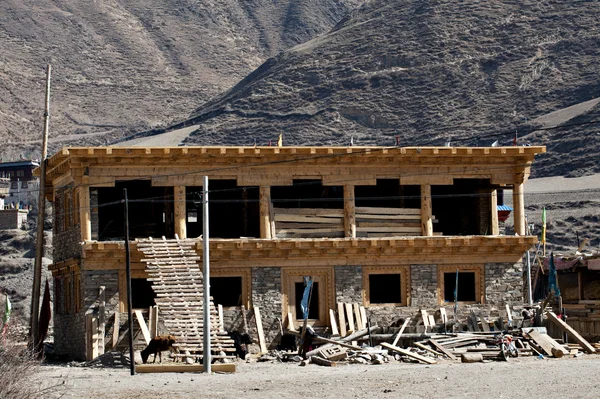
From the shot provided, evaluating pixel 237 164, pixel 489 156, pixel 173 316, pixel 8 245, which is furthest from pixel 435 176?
pixel 8 245

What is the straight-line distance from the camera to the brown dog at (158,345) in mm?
→ 39250

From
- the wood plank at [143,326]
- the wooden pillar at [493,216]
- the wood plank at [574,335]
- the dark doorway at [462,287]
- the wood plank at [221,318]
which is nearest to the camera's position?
the wood plank at [574,335]

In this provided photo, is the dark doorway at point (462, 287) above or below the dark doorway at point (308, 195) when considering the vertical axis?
below

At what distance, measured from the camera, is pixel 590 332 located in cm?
5303

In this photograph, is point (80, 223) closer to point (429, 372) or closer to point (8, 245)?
point (429, 372)

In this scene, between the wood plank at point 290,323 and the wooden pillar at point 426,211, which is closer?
the wood plank at point 290,323

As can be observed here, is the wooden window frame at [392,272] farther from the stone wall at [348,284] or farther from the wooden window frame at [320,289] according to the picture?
the wooden window frame at [320,289]

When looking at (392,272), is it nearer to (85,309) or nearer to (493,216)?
(493,216)

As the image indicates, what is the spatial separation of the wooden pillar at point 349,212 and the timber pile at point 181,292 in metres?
5.29

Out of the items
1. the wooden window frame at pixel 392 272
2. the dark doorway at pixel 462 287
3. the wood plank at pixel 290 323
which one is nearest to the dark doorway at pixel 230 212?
the wood plank at pixel 290 323

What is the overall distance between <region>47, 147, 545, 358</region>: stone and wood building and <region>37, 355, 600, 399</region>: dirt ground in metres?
5.81

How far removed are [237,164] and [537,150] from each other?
1027 cm

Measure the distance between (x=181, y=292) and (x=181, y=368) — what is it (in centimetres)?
473

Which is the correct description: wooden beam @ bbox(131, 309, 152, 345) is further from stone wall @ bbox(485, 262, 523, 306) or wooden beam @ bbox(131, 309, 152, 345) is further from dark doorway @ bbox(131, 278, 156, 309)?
stone wall @ bbox(485, 262, 523, 306)
